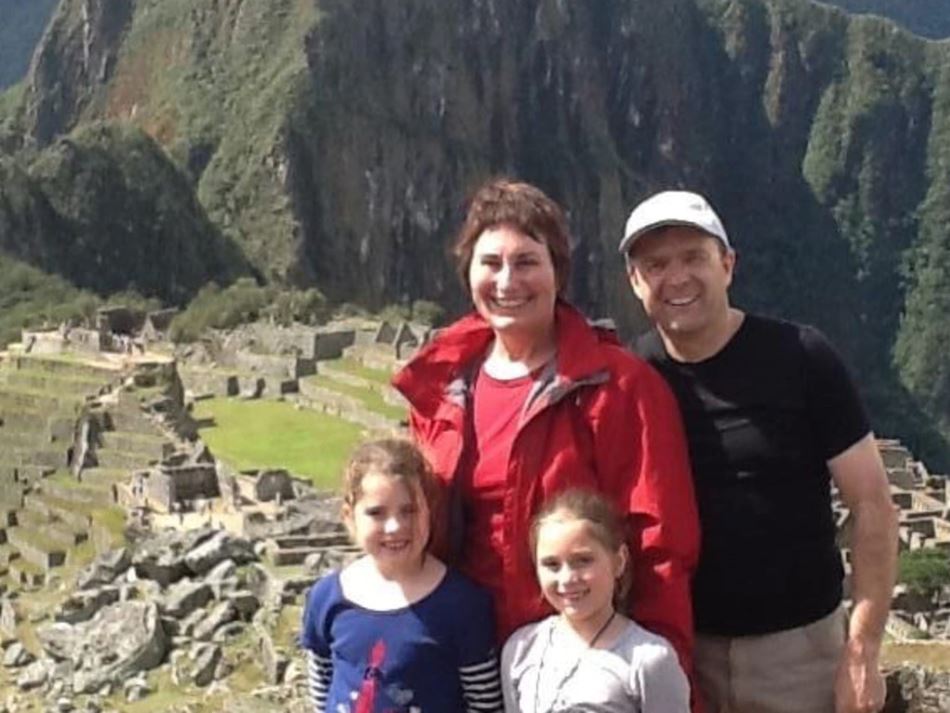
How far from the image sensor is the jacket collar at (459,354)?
17.2 feet

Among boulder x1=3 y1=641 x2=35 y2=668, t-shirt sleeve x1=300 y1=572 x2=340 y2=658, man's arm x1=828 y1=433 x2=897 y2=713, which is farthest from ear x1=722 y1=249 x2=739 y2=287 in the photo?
boulder x1=3 y1=641 x2=35 y2=668

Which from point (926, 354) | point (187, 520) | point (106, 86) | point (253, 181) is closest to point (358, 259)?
point (253, 181)

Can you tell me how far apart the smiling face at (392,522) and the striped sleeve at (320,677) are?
1.42 feet

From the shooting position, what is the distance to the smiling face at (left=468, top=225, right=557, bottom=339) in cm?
523

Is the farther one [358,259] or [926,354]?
[926,354]

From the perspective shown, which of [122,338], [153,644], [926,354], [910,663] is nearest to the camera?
[910,663]

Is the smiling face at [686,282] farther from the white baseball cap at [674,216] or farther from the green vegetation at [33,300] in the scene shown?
the green vegetation at [33,300]

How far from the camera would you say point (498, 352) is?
17.8 feet

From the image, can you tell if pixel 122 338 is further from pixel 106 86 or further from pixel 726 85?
pixel 726 85

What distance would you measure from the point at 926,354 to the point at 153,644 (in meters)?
112

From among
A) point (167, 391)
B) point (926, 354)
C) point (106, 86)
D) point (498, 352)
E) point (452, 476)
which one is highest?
point (106, 86)

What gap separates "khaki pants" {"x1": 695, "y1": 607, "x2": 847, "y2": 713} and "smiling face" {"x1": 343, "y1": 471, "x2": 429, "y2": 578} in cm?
92

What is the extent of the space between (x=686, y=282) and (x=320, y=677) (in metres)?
1.65

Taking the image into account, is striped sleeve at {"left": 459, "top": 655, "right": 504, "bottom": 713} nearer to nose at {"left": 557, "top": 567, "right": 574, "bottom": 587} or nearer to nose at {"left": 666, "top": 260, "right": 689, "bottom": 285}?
nose at {"left": 557, "top": 567, "right": 574, "bottom": 587}
